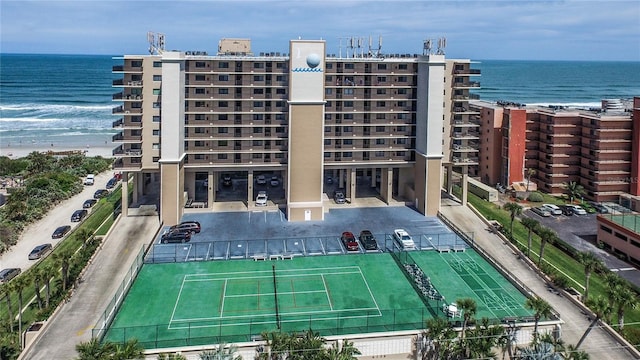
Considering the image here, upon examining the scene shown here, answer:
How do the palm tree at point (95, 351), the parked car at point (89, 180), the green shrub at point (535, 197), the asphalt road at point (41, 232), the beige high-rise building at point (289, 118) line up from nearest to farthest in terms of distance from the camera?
the palm tree at point (95, 351) < the asphalt road at point (41, 232) < the beige high-rise building at point (289, 118) < the green shrub at point (535, 197) < the parked car at point (89, 180)

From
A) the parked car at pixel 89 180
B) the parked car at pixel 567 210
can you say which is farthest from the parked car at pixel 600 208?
the parked car at pixel 89 180

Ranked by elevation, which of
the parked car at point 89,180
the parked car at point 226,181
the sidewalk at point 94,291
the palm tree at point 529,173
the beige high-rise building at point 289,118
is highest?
the beige high-rise building at point 289,118

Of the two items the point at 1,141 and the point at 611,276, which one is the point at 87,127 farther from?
the point at 611,276

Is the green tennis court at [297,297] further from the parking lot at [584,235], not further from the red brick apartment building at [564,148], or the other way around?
the red brick apartment building at [564,148]

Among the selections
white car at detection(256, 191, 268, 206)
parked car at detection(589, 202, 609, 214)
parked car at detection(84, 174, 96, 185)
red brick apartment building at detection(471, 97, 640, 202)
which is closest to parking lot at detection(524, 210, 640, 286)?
parked car at detection(589, 202, 609, 214)

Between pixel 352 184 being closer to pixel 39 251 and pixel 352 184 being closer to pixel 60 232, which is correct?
pixel 60 232

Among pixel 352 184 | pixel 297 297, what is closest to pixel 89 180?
pixel 352 184

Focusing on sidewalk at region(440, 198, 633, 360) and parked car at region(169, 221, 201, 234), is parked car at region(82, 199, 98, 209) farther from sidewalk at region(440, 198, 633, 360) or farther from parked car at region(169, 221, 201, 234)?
sidewalk at region(440, 198, 633, 360)
